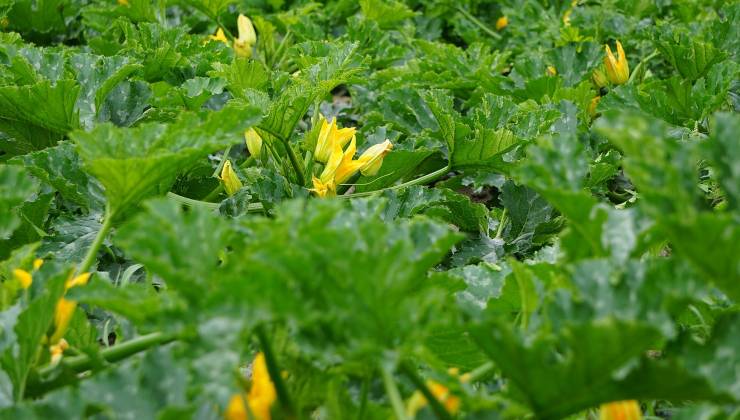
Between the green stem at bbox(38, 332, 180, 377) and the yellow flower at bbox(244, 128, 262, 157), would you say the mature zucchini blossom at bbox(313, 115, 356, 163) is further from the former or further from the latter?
the green stem at bbox(38, 332, 180, 377)

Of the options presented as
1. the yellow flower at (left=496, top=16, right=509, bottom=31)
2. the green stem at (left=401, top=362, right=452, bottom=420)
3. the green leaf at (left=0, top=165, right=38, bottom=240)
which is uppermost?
the green leaf at (left=0, top=165, right=38, bottom=240)

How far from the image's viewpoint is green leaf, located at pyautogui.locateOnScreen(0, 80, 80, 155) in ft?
5.54

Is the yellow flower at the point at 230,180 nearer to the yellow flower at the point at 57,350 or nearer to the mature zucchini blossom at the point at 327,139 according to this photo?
the mature zucchini blossom at the point at 327,139

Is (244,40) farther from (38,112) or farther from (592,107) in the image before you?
(592,107)

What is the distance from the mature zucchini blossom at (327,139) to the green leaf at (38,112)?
1.62 feet

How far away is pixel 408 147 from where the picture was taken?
195 centimetres

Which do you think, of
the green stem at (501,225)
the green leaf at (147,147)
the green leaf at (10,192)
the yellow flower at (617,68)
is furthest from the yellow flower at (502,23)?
the green leaf at (10,192)

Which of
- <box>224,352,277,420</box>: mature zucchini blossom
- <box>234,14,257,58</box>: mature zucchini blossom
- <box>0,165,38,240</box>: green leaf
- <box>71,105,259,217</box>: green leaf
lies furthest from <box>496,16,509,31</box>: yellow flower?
<box>224,352,277,420</box>: mature zucchini blossom

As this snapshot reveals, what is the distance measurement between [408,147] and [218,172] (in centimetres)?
44

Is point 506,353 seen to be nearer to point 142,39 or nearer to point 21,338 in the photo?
point 21,338

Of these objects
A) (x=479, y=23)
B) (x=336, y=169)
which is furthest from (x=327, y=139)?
(x=479, y=23)

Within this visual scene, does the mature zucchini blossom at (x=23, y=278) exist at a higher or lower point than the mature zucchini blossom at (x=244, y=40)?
higher

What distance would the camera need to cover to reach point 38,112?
1756 millimetres

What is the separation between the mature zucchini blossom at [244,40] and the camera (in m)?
2.54
